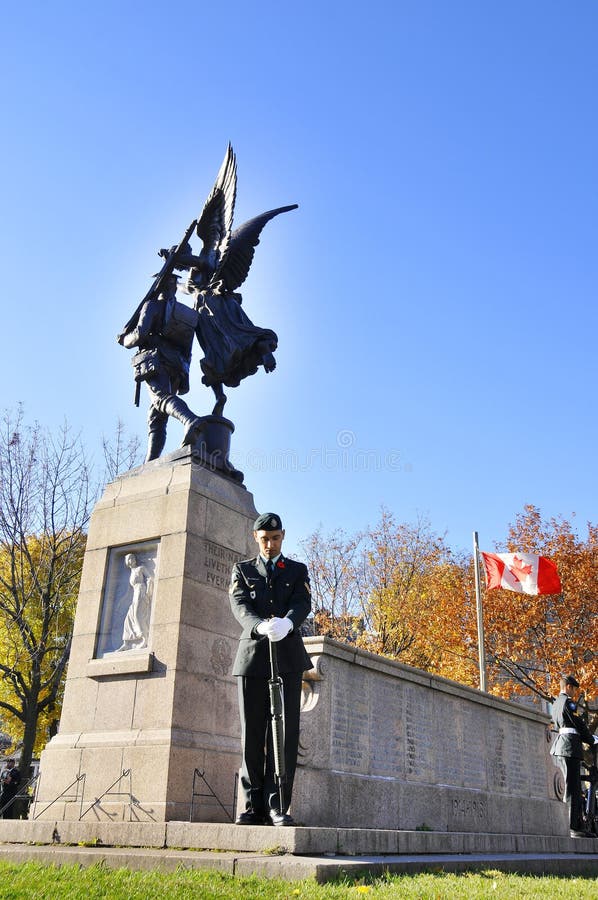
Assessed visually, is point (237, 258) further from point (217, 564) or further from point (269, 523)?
point (269, 523)

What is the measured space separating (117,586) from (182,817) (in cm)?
297

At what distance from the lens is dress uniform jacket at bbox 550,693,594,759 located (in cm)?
983

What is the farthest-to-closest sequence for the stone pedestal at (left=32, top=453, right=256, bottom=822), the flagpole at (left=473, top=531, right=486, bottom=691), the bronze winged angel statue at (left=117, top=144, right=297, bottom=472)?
the flagpole at (left=473, top=531, right=486, bottom=691), the bronze winged angel statue at (left=117, top=144, right=297, bottom=472), the stone pedestal at (left=32, top=453, right=256, bottom=822)

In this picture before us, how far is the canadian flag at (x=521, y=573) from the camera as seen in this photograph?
2194 cm

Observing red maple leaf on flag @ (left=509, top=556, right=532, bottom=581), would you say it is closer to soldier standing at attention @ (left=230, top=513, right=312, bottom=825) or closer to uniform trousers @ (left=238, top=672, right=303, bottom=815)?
soldier standing at attention @ (left=230, top=513, right=312, bottom=825)

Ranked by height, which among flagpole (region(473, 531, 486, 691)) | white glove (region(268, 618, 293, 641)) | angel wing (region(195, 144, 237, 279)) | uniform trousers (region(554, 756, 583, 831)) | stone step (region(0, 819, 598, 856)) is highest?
angel wing (region(195, 144, 237, 279))

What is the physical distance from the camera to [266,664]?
18.8ft

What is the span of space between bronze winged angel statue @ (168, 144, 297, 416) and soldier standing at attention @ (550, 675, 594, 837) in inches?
250

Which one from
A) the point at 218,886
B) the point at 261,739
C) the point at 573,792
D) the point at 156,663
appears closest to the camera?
the point at 218,886

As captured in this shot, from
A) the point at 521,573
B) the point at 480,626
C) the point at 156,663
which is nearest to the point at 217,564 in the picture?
the point at 156,663

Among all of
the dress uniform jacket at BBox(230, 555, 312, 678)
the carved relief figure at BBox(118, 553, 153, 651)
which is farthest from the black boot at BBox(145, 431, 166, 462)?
the dress uniform jacket at BBox(230, 555, 312, 678)

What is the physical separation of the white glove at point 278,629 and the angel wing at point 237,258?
7.66 meters

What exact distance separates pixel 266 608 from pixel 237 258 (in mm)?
7638

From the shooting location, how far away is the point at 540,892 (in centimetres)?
482
